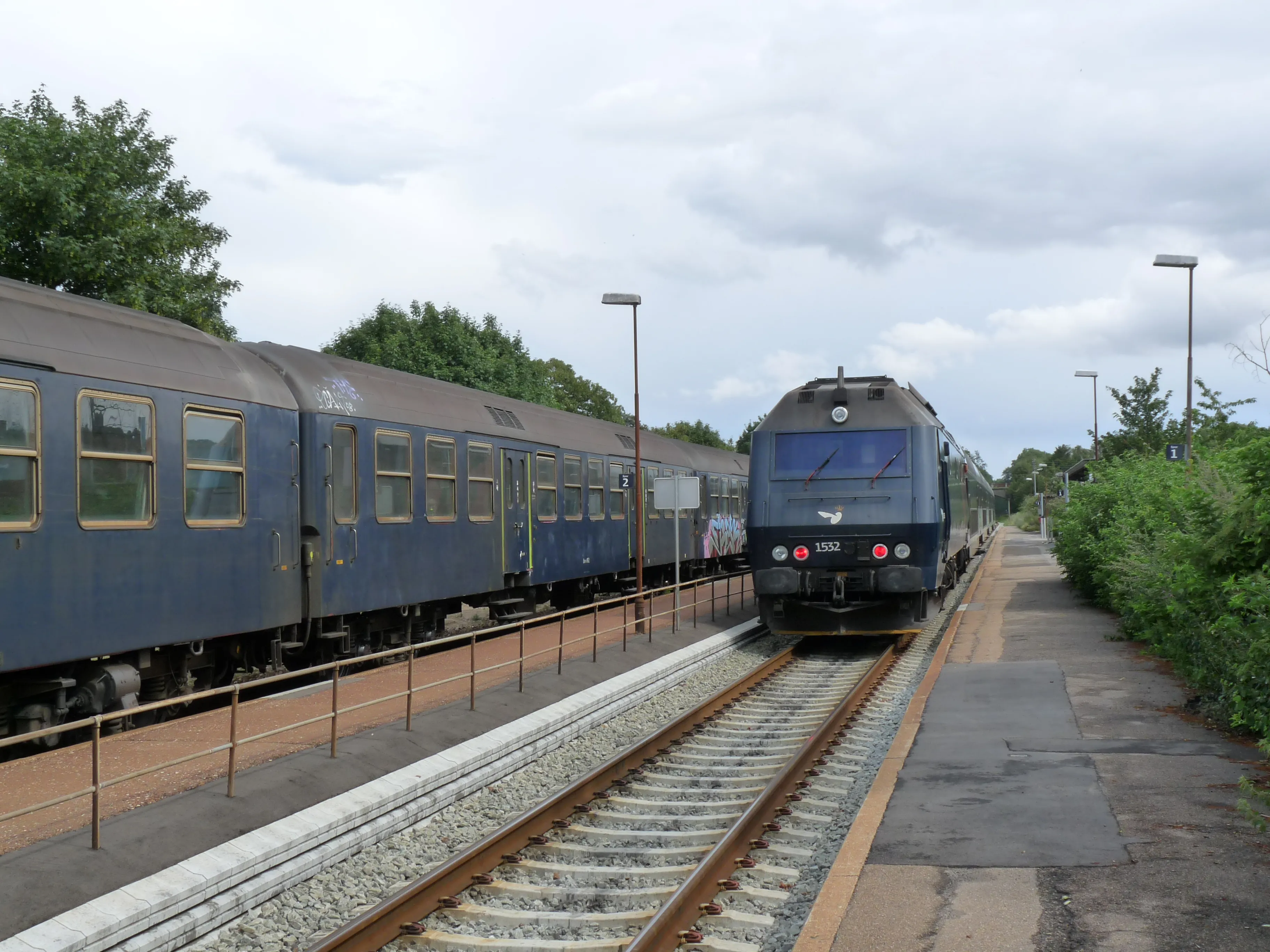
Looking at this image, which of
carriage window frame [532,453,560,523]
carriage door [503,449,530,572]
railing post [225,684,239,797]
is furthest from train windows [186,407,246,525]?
carriage window frame [532,453,560,523]

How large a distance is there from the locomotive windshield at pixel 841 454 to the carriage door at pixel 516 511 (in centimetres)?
385

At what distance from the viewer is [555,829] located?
7.74 m

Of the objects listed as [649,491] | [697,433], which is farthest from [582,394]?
[649,491]

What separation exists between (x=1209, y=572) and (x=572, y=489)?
12.2m

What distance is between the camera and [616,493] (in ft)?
74.6

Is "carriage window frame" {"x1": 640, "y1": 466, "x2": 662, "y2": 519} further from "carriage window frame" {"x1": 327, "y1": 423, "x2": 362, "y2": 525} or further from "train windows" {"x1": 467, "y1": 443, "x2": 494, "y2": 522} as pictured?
"carriage window frame" {"x1": 327, "y1": 423, "x2": 362, "y2": 525}

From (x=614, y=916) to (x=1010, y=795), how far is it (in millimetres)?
3202

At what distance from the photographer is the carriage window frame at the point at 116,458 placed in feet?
29.0

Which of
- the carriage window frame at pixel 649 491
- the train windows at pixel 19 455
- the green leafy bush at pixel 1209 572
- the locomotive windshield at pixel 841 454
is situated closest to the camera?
the green leafy bush at pixel 1209 572

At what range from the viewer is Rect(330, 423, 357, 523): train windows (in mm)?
12547

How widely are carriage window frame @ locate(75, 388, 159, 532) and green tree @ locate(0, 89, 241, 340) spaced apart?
1641 centimetres

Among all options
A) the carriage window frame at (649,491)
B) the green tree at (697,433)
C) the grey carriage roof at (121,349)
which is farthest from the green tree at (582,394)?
the grey carriage roof at (121,349)

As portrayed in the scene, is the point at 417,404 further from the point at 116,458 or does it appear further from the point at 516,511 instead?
the point at 116,458

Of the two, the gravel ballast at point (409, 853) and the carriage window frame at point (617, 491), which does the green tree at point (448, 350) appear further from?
the gravel ballast at point (409, 853)
